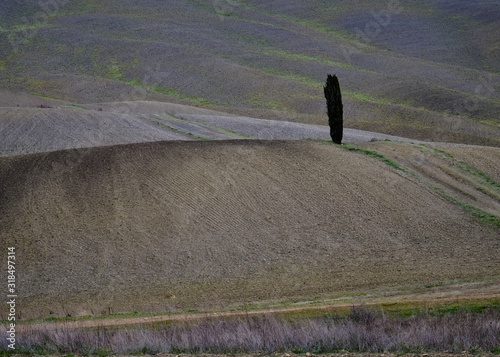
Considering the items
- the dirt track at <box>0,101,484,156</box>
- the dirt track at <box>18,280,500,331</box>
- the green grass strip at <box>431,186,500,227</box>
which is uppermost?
the dirt track at <box>0,101,484,156</box>

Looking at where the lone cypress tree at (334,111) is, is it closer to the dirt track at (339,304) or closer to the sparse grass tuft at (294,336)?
the dirt track at (339,304)

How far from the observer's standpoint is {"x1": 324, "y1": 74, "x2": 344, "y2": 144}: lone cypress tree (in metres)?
32.7

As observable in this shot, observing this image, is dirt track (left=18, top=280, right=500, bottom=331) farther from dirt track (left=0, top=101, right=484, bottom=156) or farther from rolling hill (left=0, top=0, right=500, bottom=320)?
dirt track (left=0, top=101, right=484, bottom=156)

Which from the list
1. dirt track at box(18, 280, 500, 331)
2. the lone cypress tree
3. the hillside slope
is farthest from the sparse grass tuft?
the lone cypress tree

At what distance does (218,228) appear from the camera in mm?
21766

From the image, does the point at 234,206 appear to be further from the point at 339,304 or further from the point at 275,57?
the point at 275,57

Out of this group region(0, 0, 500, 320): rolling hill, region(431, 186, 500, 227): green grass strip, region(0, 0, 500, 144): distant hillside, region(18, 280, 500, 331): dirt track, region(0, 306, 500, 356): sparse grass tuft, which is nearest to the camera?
region(0, 306, 500, 356): sparse grass tuft

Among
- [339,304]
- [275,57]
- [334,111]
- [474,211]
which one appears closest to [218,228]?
[339,304]

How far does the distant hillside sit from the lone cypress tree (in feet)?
63.9

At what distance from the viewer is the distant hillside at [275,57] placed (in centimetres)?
6303

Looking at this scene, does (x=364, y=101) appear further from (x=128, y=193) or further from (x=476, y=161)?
(x=128, y=193)

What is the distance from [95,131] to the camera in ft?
124

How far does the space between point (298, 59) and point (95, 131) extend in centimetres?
5577

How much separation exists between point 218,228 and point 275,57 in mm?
70684
